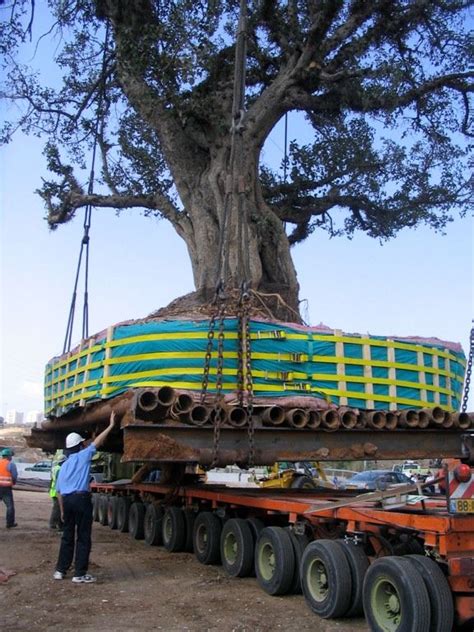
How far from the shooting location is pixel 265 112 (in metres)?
11.9

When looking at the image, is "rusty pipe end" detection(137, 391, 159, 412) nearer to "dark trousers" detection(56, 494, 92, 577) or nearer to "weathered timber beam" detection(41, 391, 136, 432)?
"weathered timber beam" detection(41, 391, 136, 432)

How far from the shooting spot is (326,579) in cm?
669

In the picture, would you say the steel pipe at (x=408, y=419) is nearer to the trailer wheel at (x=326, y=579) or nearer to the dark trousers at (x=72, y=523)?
the trailer wheel at (x=326, y=579)

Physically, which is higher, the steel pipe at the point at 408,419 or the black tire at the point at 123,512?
the steel pipe at the point at 408,419

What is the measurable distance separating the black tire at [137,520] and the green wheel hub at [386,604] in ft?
26.7

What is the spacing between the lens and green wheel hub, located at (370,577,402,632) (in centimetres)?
559

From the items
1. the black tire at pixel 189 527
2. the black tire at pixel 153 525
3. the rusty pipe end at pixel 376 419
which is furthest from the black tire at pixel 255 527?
the black tire at pixel 153 525

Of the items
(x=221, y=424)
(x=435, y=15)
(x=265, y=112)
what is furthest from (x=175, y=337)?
(x=435, y=15)

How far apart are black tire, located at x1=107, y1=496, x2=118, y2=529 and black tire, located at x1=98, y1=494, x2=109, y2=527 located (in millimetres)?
266

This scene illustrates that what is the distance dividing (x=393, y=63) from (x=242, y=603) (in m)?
9.11

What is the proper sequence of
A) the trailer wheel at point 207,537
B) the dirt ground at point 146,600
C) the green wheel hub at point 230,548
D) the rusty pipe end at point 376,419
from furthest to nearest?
the trailer wheel at point 207,537 → the green wheel hub at point 230,548 → the rusty pipe end at point 376,419 → the dirt ground at point 146,600

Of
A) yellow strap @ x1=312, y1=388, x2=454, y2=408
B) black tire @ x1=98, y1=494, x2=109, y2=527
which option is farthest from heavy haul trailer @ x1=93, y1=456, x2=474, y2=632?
black tire @ x1=98, y1=494, x2=109, y2=527

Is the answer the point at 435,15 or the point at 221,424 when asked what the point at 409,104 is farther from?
the point at 221,424

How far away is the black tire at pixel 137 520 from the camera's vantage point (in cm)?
1330
